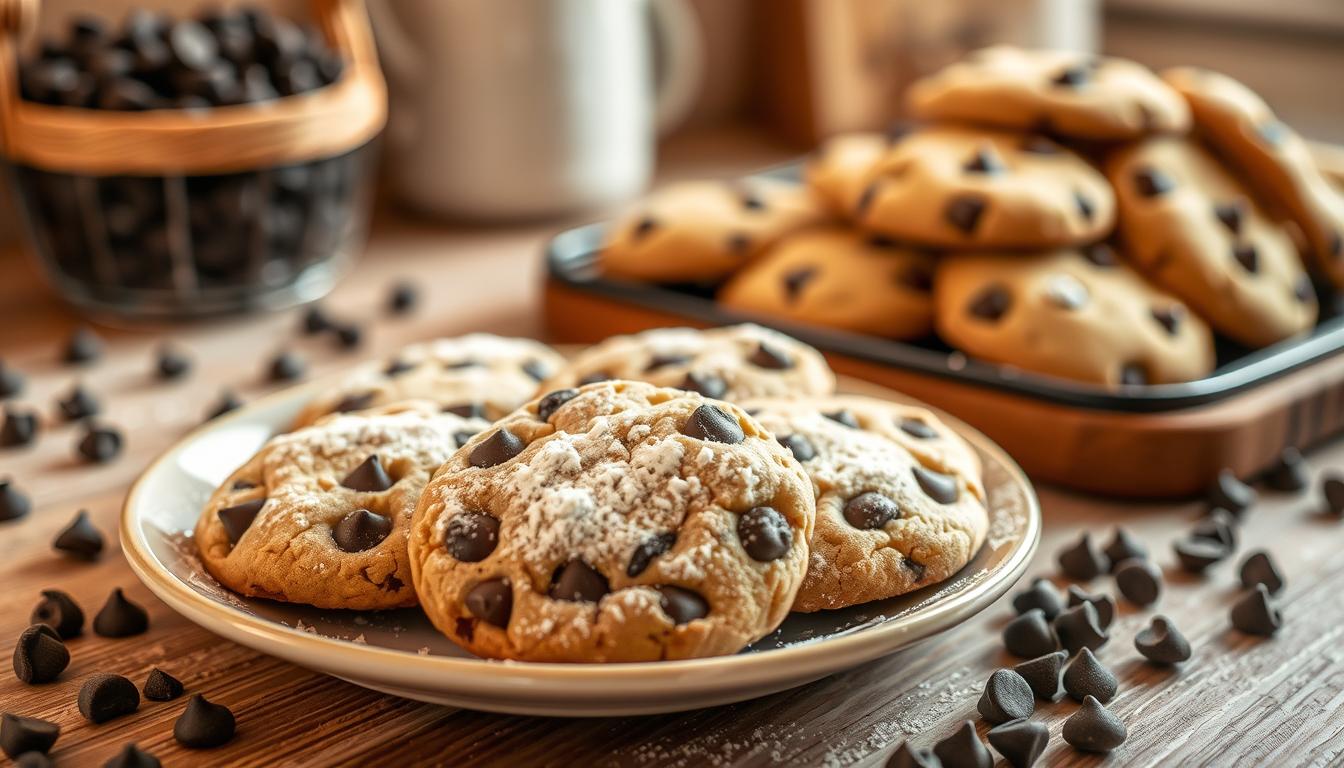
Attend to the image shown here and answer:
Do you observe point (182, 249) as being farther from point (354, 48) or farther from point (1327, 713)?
point (1327, 713)

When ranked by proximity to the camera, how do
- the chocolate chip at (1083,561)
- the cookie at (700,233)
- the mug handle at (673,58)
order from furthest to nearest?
the mug handle at (673,58)
the cookie at (700,233)
the chocolate chip at (1083,561)

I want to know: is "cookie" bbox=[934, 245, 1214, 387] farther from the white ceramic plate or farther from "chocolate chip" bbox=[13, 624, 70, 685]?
"chocolate chip" bbox=[13, 624, 70, 685]

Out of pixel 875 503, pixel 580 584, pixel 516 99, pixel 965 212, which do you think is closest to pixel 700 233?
pixel 965 212

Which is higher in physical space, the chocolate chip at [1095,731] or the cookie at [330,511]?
the cookie at [330,511]

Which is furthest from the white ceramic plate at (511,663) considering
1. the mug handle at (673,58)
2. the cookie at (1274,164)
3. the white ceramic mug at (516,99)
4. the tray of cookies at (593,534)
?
the mug handle at (673,58)

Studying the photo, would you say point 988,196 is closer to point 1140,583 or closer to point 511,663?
point 1140,583

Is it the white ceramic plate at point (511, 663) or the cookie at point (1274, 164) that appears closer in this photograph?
the white ceramic plate at point (511, 663)

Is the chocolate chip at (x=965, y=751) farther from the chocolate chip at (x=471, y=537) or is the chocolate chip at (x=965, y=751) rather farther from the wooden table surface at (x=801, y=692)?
the chocolate chip at (x=471, y=537)
